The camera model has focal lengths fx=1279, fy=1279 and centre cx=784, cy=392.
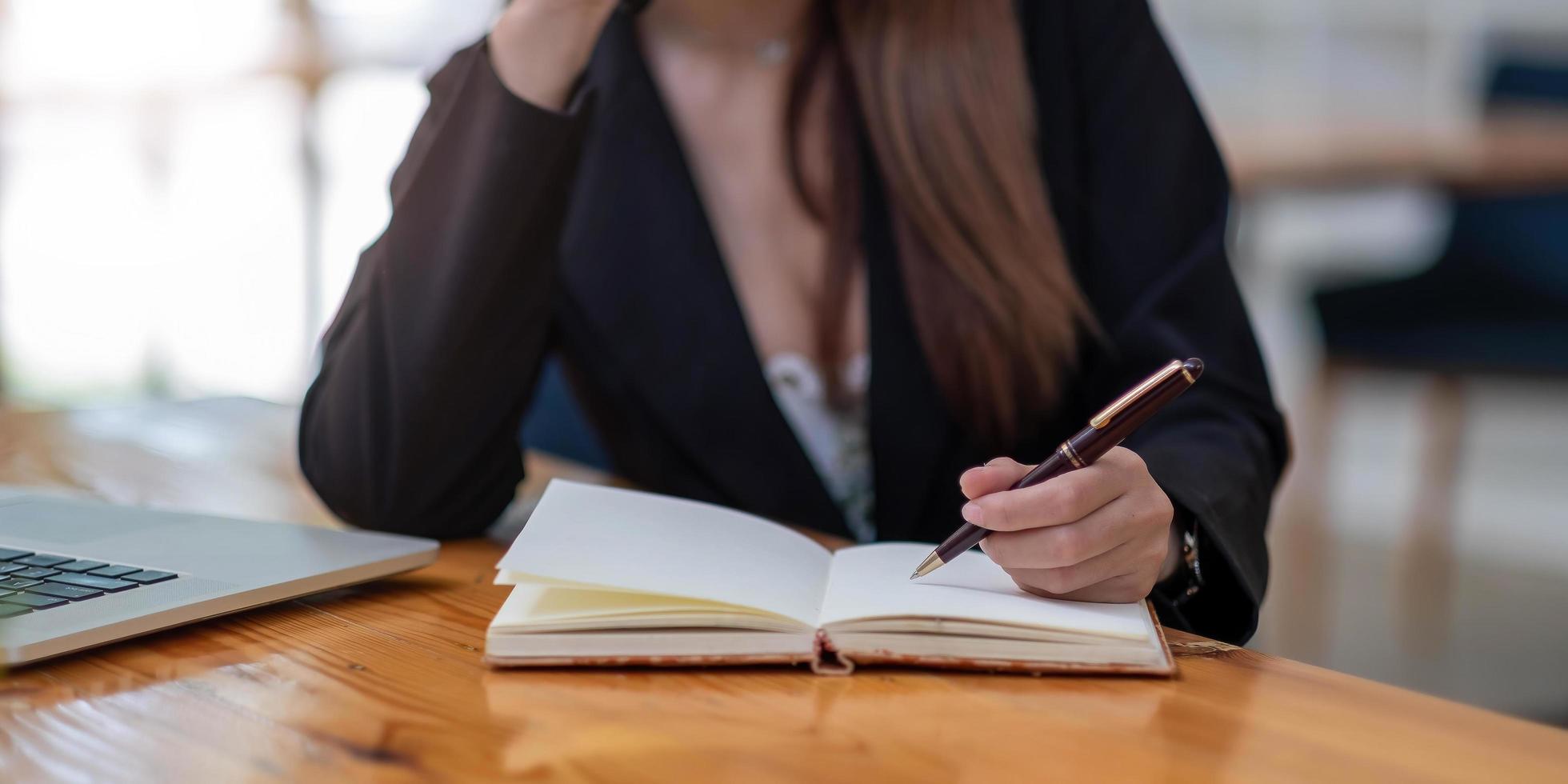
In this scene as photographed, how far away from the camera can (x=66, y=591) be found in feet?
1.72

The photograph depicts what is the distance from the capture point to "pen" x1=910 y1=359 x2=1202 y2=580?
0.52 meters

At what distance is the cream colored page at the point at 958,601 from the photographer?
0.49 meters

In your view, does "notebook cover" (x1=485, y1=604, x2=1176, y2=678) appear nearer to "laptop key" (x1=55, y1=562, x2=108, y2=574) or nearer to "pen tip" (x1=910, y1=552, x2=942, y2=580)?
"pen tip" (x1=910, y1=552, x2=942, y2=580)

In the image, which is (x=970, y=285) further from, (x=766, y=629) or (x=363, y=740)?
(x=363, y=740)

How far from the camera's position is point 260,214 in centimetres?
396

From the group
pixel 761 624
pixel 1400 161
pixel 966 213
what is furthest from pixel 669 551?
→ pixel 1400 161

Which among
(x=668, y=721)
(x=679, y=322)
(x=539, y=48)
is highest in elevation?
(x=539, y=48)

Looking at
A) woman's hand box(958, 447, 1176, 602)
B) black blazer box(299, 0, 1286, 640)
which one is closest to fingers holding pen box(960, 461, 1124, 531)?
woman's hand box(958, 447, 1176, 602)

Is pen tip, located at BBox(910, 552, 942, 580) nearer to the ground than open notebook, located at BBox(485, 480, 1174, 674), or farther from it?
farther from it

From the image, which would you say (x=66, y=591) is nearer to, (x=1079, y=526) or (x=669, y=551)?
(x=669, y=551)

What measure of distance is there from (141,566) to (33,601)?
0.19 feet

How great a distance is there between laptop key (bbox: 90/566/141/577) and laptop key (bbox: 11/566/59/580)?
2 centimetres

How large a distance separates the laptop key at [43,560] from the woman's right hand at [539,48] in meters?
0.35

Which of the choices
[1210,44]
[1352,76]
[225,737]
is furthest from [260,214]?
[225,737]
